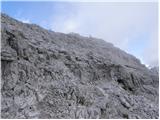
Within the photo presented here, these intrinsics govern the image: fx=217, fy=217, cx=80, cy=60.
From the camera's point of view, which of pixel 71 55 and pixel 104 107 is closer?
pixel 104 107

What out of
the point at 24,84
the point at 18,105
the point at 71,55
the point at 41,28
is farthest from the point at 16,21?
the point at 18,105

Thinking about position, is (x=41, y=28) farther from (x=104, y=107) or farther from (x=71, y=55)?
(x=104, y=107)

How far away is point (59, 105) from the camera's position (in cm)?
1268

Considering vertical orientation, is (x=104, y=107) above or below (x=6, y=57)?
below

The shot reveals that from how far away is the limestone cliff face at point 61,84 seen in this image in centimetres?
1238

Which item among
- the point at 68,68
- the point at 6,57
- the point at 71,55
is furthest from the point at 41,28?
the point at 6,57

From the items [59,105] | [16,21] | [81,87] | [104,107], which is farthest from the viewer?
[16,21]

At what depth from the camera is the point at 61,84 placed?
1425cm

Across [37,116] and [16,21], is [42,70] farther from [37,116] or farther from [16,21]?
[16,21]

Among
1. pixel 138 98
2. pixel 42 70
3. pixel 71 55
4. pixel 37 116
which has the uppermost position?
pixel 71 55

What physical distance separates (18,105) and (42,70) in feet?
11.9

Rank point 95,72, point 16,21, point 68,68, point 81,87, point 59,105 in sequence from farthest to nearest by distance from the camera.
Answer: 1. point 16,21
2. point 95,72
3. point 68,68
4. point 81,87
5. point 59,105

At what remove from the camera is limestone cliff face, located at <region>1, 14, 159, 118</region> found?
12.4 metres

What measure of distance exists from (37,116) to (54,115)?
95 centimetres
